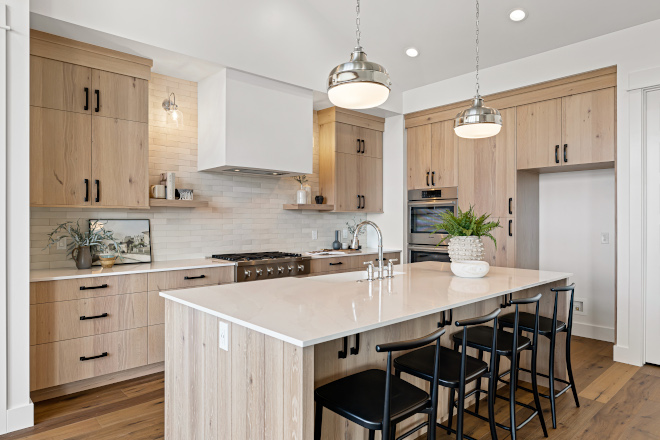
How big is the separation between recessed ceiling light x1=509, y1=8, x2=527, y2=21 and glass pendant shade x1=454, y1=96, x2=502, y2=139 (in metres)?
1.52

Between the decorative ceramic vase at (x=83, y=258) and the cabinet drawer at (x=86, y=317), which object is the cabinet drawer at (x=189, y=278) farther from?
the decorative ceramic vase at (x=83, y=258)

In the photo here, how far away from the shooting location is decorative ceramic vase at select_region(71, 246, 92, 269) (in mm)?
3447

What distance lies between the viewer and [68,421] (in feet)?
9.02

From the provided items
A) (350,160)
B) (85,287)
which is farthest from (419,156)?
(85,287)

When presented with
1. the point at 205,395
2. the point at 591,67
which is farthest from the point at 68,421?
the point at 591,67

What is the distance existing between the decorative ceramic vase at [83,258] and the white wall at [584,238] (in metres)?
4.80

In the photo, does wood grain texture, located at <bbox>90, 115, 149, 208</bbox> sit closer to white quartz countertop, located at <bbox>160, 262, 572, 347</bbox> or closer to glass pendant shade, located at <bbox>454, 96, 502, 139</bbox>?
white quartz countertop, located at <bbox>160, 262, 572, 347</bbox>

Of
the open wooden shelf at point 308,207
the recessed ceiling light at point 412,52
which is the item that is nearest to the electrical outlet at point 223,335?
the open wooden shelf at point 308,207

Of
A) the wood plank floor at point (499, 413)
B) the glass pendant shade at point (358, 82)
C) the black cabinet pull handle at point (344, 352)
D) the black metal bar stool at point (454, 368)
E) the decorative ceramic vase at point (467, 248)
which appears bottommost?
the wood plank floor at point (499, 413)

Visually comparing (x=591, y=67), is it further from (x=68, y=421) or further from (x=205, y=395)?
(x=68, y=421)

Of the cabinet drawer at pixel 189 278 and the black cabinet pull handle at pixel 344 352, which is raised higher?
the cabinet drawer at pixel 189 278

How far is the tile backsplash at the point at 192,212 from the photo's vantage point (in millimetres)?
3613

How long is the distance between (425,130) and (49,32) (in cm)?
408

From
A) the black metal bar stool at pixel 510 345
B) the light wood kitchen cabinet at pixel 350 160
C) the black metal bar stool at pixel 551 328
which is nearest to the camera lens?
the black metal bar stool at pixel 510 345
